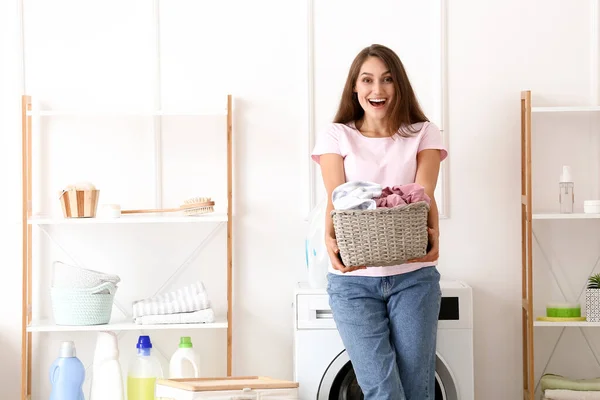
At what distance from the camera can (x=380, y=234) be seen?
7.04 feet

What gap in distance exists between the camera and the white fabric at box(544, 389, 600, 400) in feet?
10.3

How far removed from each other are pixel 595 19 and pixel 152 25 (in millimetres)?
1771

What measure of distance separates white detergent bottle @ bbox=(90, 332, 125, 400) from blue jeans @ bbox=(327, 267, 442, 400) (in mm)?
1104

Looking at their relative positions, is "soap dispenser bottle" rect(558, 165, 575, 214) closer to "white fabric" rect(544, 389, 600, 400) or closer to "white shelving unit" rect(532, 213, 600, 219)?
"white shelving unit" rect(532, 213, 600, 219)

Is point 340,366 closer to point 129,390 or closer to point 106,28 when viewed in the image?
point 129,390

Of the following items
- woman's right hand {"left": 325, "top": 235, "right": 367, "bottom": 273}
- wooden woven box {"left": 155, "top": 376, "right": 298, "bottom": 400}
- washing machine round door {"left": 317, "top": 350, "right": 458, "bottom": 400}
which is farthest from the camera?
washing machine round door {"left": 317, "top": 350, "right": 458, "bottom": 400}

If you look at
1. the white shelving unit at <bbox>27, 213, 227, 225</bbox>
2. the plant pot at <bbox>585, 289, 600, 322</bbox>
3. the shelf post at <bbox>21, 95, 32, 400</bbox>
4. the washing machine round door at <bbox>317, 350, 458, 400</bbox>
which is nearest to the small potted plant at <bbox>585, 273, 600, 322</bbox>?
the plant pot at <bbox>585, 289, 600, 322</bbox>

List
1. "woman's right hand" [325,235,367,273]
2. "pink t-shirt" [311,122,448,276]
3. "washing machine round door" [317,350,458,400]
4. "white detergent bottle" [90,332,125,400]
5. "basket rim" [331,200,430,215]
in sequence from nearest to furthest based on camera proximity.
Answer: "basket rim" [331,200,430,215], "woman's right hand" [325,235,367,273], "pink t-shirt" [311,122,448,276], "washing machine round door" [317,350,458,400], "white detergent bottle" [90,332,125,400]

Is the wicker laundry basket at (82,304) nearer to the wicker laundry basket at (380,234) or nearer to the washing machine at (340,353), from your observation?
the washing machine at (340,353)

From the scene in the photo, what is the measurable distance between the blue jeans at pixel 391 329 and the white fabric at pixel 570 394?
1040 mm

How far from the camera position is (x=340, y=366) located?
2.97 meters

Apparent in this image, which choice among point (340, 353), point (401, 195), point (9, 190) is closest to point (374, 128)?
point (401, 195)

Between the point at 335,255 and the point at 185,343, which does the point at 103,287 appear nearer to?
the point at 185,343

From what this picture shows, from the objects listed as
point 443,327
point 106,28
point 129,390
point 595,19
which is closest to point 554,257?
point 443,327
